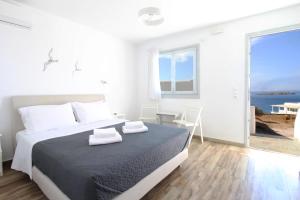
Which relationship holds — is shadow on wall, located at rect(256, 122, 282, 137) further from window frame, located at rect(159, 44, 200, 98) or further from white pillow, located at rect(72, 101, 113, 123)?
white pillow, located at rect(72, 101, 113, 123)

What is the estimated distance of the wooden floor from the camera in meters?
1.71

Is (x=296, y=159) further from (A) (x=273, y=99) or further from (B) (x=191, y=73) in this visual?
(A) (x=273, y=99)

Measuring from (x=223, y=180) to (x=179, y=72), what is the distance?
8.19 feet

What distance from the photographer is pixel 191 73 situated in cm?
370

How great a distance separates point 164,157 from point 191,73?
2347mm

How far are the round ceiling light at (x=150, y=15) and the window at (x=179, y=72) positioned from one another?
1.67m

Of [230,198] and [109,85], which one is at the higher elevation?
[109,85]

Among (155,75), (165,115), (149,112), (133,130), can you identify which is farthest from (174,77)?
(133,130)

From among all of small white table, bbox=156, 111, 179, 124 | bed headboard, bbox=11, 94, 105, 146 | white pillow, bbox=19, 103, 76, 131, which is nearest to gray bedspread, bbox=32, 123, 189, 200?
white pillow, bbox=19, 103, 76, 131

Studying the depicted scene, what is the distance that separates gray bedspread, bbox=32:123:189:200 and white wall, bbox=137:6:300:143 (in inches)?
65.8

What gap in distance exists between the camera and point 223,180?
1.98m

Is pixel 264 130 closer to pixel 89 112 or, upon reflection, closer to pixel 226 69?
pixel 226 69

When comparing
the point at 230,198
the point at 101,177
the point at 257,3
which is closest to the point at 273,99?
the point at 257,3

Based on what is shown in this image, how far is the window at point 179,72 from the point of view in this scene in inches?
144
